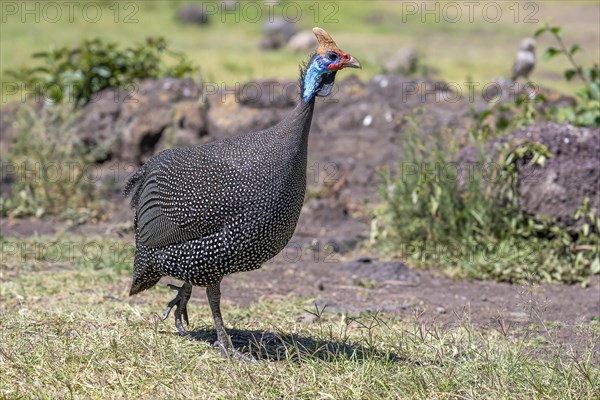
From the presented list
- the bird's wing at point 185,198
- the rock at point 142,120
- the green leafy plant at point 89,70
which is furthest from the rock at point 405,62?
the bird's wing at point 185,198

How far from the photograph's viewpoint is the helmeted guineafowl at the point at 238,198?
13.2 feet

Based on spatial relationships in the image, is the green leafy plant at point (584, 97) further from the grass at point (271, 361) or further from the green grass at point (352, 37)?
the green grass at point (352, 37)

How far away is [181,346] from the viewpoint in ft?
14.2

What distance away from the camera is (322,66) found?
4.11 m

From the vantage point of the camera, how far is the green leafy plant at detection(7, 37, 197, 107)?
31.4ft

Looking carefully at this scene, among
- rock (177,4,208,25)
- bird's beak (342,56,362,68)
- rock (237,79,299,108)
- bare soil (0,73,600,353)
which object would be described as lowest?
bare soil (0,73,600,353)

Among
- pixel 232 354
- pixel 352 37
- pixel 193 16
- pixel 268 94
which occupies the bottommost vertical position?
pixel 232 354

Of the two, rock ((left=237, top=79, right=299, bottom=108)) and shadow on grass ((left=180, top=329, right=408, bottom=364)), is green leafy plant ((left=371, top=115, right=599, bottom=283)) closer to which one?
shadow on grass ((left=180, top=329, right=408, bottom=364))

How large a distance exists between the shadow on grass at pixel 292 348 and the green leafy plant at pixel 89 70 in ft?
17.6

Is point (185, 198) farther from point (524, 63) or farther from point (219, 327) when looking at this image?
point (524, 63)

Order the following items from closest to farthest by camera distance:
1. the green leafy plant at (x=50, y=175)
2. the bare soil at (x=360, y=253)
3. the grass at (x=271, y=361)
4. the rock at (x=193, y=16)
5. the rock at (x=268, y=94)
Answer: the grass at (x=271, y=361)
the bare soil at (x=360, y=253)
the green leafy plant at (x=50, y=175)
the rock at (x=268, y=94)
the rock at (x=193, y=16)

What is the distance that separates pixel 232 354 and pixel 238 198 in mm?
743

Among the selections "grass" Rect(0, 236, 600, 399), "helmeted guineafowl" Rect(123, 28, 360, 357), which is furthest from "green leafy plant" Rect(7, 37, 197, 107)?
"helmeted guineafowl" Rect(123, 28, 360, 357)

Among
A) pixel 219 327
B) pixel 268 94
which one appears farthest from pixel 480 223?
pixel 268 94
